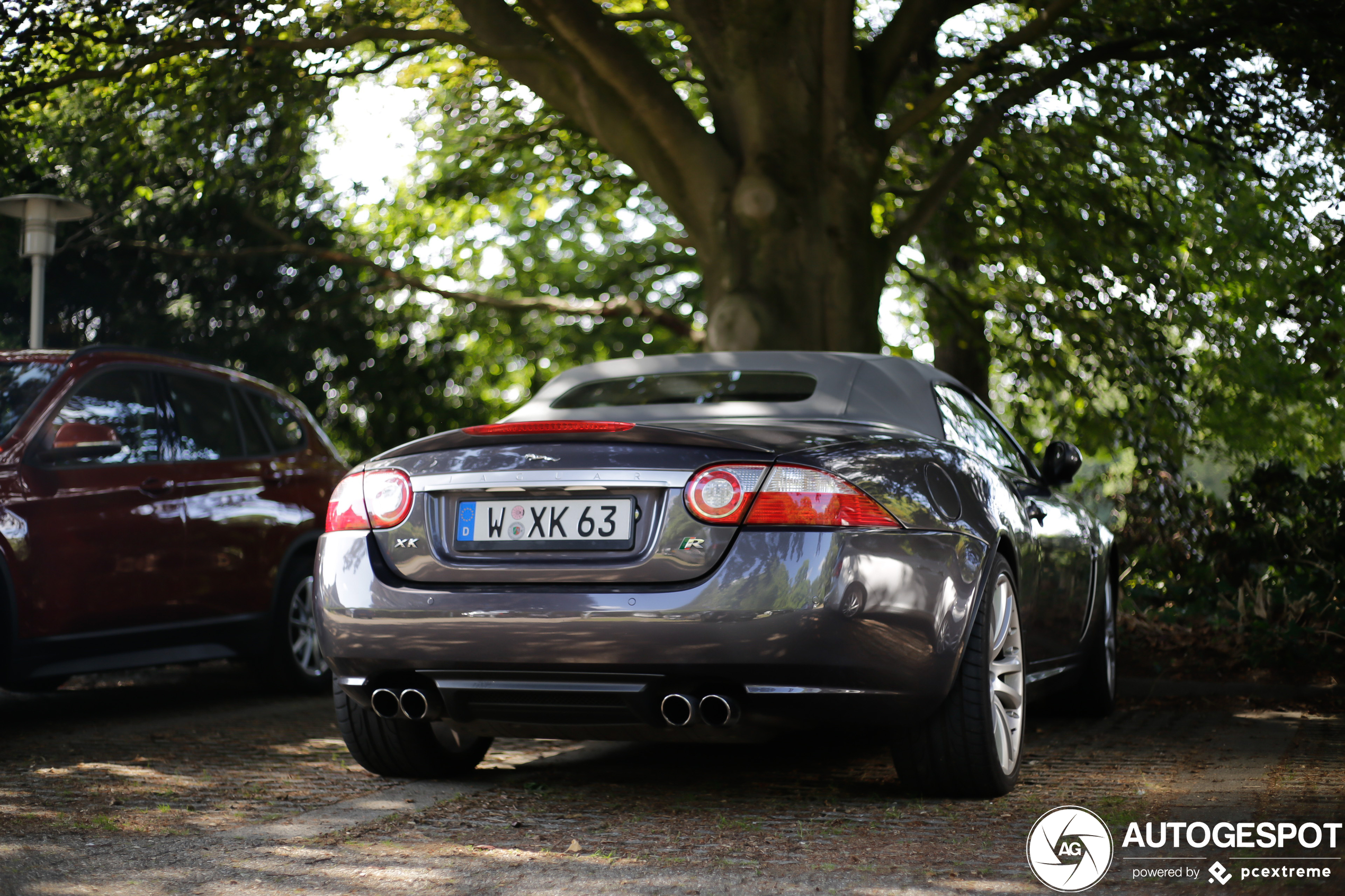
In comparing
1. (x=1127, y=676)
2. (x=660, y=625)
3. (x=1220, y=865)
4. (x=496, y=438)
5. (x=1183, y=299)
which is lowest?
(x=1127, y=676)

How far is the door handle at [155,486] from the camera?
6.19m

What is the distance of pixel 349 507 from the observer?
415 cm

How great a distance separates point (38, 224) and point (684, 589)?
7122 millimetres

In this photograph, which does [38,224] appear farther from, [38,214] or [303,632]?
[303,632]

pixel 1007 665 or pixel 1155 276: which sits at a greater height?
pixel 1155 276

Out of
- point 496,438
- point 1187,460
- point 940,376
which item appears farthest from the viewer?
point 1187,460

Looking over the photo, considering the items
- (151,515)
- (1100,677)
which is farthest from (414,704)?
(1100,677)

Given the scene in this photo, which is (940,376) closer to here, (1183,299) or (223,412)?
(223,412)

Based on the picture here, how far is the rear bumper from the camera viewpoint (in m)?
3.60

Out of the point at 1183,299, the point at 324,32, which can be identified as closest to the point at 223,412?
the point at 324,32

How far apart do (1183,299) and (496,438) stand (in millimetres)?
10003

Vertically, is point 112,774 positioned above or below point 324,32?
below

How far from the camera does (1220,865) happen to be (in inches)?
132

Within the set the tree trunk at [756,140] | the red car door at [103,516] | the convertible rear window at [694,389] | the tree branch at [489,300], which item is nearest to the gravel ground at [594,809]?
the red car door at [103,516]
